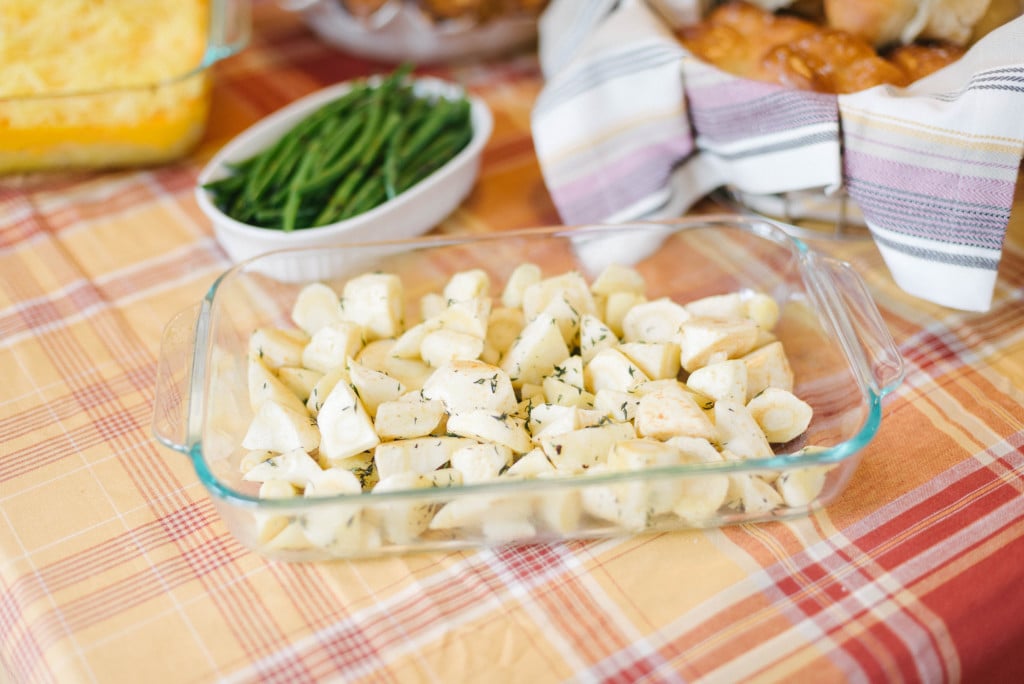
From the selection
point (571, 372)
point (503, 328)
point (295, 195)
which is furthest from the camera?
point (295, 195)

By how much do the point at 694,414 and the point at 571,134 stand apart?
0.62m

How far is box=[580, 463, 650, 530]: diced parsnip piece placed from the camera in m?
0.96

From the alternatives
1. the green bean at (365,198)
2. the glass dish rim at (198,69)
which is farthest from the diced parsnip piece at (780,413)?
the glass dish rim at (198,69)

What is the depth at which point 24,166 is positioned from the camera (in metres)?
1.68

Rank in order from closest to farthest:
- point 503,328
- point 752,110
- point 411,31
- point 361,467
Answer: point 361,467, point 503,328, point 752,110, point 411,31

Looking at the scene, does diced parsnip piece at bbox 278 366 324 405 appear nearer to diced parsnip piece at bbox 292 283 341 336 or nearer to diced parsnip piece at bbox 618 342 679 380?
diced parsnip piece at bbox 292 283 341 336

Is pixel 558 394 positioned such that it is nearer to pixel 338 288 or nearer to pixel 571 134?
pixel 338 288

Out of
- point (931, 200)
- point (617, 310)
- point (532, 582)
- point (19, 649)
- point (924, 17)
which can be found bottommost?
point (19, 649)

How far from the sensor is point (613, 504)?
977 mm

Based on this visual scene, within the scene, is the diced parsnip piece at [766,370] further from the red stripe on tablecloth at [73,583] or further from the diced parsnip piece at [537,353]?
the red stripe on tablecloth at [73,583]

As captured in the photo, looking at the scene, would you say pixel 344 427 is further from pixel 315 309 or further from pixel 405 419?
pixel 315 309

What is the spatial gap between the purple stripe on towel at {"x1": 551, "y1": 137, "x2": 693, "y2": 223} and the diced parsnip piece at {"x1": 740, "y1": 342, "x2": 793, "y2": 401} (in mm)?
415

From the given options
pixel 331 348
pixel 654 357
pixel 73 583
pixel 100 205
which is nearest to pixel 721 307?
pixel 654 357

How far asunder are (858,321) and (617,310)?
A: 0.31 m
